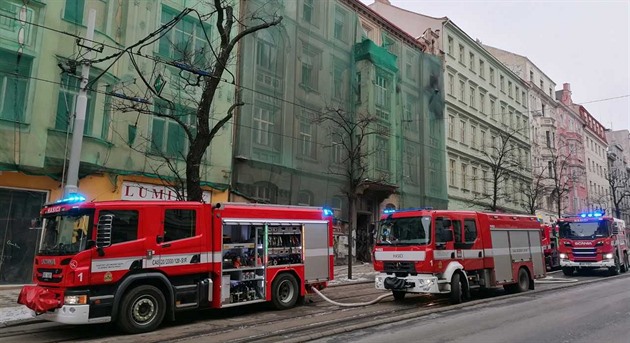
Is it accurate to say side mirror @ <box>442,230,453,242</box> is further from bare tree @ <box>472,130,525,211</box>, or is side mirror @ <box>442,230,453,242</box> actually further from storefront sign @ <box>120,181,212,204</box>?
bare tree @ <box>472,130,525,211</box>

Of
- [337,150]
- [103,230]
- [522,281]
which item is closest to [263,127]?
[337,150]

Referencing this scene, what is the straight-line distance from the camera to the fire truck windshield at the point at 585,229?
22719 mm

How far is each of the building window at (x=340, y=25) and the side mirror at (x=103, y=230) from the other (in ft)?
69.9

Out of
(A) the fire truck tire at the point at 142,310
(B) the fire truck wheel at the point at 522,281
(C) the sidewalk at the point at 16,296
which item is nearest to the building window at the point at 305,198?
(C) the sidewalk at the point at 16,296

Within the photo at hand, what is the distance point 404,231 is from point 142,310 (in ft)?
24.3

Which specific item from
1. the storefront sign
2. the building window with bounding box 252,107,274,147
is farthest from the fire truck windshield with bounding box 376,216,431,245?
the building window with bounding box 252,107,274,147

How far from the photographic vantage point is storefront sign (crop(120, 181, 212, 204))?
17109 mm

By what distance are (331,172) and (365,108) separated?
16.7 ft

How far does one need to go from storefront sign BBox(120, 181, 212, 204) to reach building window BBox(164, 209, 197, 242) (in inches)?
262

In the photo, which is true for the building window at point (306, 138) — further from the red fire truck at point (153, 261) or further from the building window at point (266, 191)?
the red fire truck at point (153, 261)

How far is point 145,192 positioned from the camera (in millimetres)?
17656

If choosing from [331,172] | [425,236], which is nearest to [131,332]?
[425,236]

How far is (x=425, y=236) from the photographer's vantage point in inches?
507

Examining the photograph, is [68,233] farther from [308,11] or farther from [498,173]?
[498,173]
